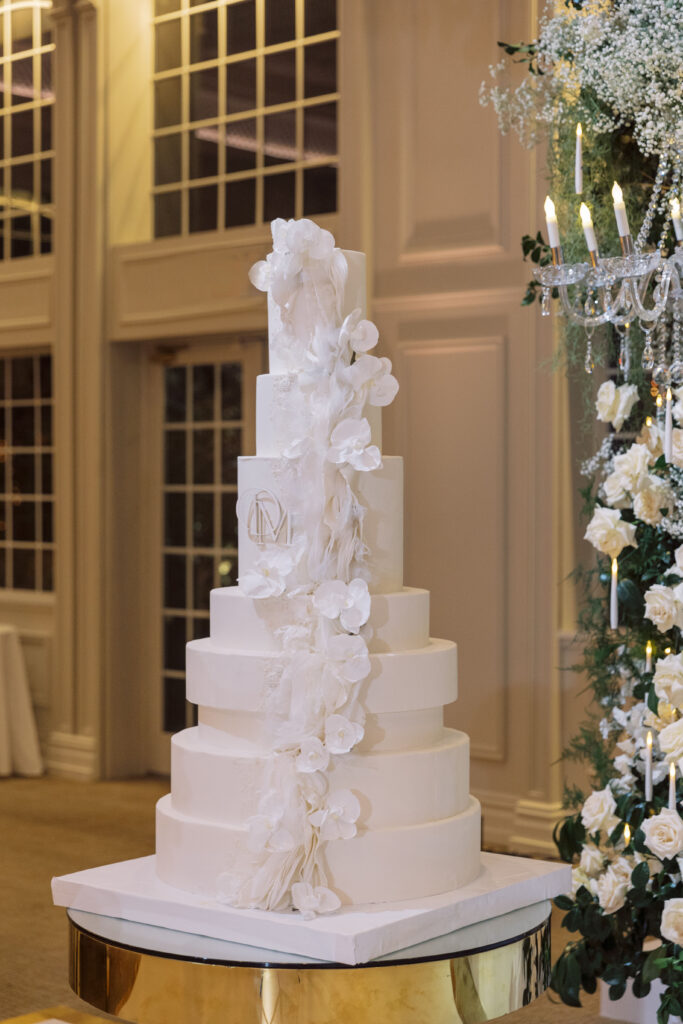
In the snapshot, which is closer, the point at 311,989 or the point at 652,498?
the point at 311,989

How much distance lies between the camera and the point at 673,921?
10.8 ft

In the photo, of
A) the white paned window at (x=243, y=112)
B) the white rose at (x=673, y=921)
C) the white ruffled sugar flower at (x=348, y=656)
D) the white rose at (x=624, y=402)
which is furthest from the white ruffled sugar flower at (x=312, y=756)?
the white paned window at (x=243, y=112)

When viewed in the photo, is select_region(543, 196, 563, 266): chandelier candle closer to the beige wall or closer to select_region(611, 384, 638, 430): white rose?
select_region(611, 384, 638, 430): white rose

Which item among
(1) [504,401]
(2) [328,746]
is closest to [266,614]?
(2) [328,746]

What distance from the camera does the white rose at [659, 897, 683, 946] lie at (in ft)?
10.7

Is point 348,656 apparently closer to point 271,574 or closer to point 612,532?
point 271,574

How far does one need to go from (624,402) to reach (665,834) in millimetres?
1146

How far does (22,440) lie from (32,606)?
1049mm

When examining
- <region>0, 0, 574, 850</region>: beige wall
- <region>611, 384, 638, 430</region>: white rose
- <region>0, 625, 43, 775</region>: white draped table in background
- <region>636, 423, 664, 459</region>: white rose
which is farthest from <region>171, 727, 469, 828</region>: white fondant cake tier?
<region>0, 625, 43, 775</region>: white draped table in background

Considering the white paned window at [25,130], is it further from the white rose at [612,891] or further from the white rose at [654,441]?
the white rose at [612,891]

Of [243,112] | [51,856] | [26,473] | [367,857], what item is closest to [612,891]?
[367,857]

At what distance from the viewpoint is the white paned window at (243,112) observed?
6801 millimetres

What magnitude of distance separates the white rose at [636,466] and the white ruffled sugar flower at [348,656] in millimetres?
1411

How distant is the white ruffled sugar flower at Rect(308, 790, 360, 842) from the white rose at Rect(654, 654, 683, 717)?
50.2 inches
